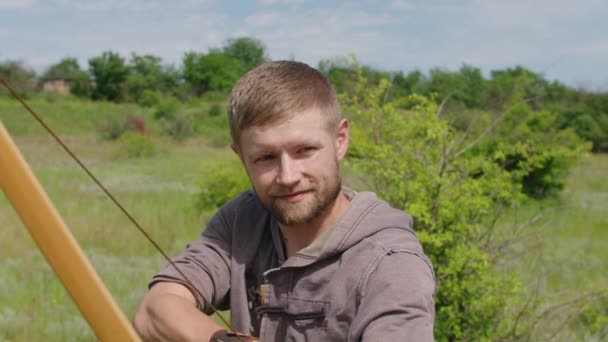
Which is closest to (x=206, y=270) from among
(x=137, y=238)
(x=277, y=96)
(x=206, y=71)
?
(x=277, y=96)

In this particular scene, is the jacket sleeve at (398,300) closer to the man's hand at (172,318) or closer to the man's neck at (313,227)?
the man's neck at (313,227)

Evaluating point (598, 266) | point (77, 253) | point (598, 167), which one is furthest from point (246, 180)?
point (598, 167)

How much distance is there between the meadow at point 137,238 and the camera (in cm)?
576

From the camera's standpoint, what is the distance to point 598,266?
918 cm

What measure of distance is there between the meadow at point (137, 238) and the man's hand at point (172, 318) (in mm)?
3280

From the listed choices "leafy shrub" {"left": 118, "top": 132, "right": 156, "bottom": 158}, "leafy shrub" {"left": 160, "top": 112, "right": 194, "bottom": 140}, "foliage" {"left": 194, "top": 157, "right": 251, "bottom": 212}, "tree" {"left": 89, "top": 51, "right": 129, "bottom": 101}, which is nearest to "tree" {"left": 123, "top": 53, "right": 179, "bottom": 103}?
"tree" {"left": 89, "top": 51, "right": 129, "bottom": 101}

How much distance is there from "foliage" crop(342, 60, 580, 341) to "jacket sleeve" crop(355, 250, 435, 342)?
2.80 m

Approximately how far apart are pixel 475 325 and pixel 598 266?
528cm

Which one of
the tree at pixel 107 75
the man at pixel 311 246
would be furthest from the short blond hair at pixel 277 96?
the tree at pixel 107 75

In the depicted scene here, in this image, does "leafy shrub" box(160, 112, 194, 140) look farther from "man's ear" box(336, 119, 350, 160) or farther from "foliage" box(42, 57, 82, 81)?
"man's ear" box(336, 119, 350, 160)

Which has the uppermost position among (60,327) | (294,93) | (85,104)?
(294,93)

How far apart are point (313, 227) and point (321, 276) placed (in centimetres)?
19

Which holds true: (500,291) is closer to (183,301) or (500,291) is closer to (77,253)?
(183,301)

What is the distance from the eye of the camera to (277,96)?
1.80 metres
